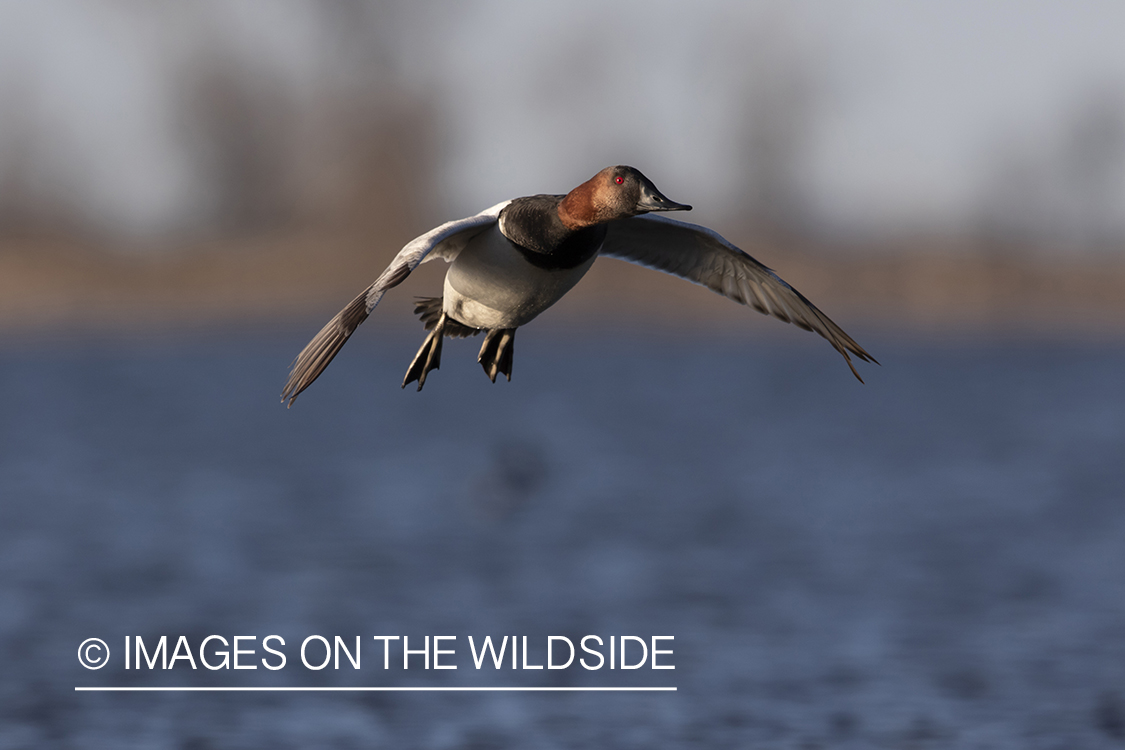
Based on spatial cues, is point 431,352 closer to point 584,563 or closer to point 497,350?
point 497,350

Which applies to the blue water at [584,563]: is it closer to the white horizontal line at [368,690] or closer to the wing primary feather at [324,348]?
the white horizontal line at [368,690]

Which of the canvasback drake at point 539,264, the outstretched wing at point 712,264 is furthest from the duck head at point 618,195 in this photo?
the outstretched wing at point 712,264

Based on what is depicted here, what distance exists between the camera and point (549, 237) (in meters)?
8.04

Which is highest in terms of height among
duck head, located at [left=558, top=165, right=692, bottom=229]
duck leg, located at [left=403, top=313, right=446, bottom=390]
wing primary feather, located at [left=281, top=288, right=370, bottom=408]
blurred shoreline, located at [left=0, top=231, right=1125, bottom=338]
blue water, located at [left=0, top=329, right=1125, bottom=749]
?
blurred shoreline, located at [left=0, top=231, right=1125, bottom=338]

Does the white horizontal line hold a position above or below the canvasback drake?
above

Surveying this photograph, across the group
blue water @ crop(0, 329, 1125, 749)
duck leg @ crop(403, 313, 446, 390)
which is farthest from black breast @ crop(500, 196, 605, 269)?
blue water @ crop(0, 329, 1125, 749)

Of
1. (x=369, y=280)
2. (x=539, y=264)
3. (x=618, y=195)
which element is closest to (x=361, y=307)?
(x=539, y=264)

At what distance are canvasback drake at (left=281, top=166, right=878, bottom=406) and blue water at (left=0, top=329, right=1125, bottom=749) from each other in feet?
22.0

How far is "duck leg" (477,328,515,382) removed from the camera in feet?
30.3

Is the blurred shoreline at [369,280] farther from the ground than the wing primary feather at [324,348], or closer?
farther from the ground

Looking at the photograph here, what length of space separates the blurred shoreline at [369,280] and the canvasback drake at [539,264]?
40200 millimetres

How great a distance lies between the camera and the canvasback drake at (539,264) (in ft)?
25.2

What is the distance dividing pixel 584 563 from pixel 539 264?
18.3 metres

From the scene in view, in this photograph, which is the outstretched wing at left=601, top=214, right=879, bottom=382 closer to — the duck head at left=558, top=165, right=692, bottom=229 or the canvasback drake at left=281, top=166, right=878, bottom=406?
the canvasback drake at left=281, top=166, right=878, bottom=406
